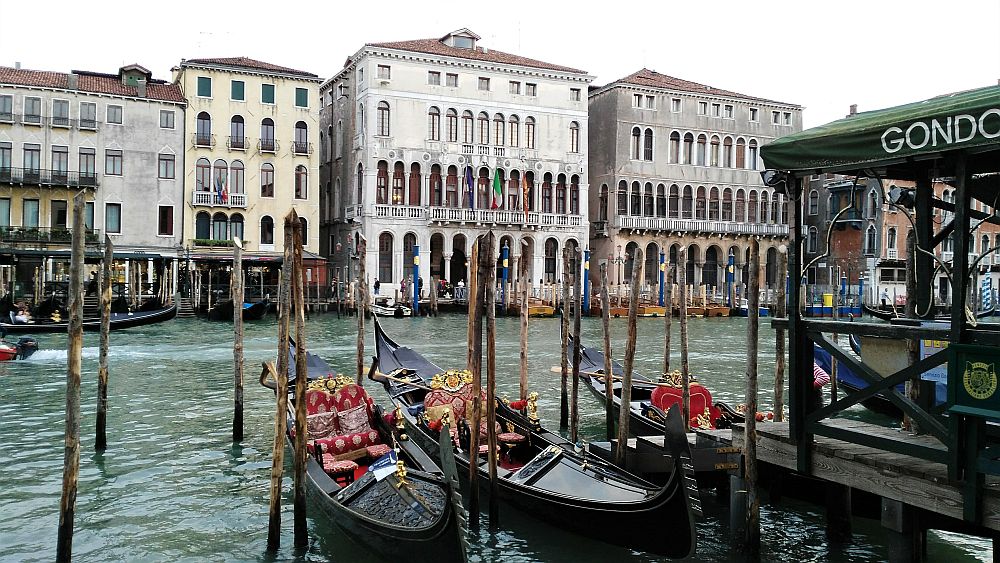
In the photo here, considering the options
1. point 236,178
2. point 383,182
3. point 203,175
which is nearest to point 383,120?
point 383,182

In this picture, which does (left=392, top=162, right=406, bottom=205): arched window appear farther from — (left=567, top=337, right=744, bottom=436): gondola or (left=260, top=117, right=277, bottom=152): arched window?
(left=567, top=337, right=744, bottom=436): gondola

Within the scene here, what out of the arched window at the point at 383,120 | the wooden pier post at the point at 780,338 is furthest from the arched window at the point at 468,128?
the wooden pier post at the point at 780,338

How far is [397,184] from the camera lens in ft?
87.6

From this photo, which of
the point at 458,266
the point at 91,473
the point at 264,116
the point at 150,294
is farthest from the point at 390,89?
the point at 91,473

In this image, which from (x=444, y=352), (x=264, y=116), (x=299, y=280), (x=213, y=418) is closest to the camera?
(x=299, y=280)

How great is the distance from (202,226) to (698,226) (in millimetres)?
16724

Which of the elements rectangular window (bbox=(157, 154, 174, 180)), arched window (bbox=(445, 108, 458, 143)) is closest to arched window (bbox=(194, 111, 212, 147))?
rectangular window (bbox=(157, 154, 174, 180))

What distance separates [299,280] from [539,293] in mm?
22551

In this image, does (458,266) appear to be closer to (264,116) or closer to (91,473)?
(264,116)

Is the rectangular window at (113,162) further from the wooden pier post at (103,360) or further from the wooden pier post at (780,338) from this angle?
the wooden pier post at (780,338)

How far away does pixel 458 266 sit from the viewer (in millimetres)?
29750

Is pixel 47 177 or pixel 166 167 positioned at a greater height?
pixel 166 167

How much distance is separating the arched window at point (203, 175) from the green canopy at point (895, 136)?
73.4 ft

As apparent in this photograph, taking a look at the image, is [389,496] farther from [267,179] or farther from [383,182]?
[383,182]
